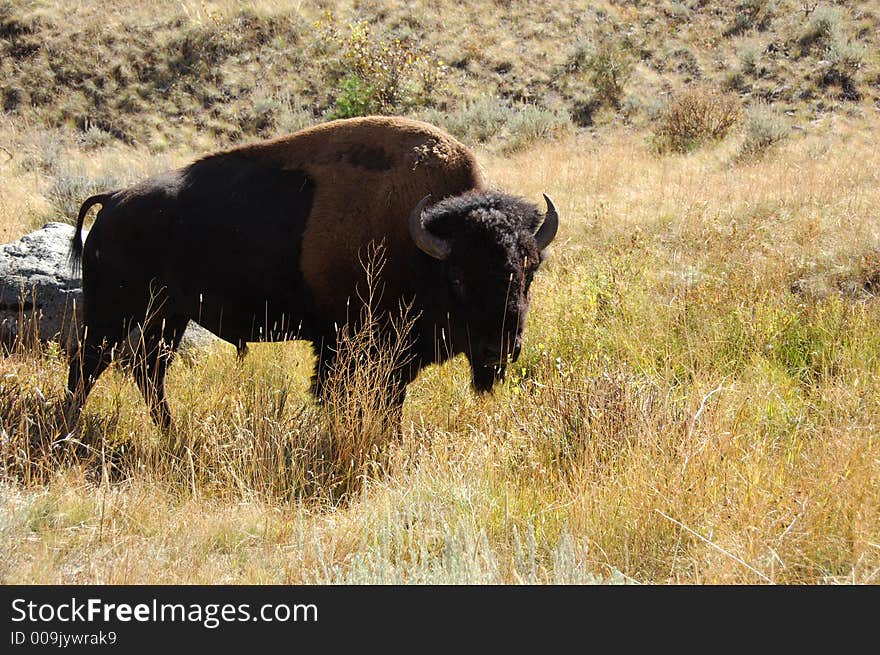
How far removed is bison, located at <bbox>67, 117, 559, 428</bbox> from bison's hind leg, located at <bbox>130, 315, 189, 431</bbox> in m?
0.03

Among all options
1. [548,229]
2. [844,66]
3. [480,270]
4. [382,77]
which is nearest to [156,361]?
[480,270]

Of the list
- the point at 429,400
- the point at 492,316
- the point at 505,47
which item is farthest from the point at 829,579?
the point at 505,47

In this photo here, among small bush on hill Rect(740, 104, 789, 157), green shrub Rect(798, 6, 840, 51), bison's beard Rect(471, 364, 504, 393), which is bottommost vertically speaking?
bison's beard Rect(471, 364, 504, 393)

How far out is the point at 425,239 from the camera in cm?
475

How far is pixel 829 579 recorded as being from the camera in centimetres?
300

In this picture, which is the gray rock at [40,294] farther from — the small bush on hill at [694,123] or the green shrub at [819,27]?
the green shrub at [819,27]

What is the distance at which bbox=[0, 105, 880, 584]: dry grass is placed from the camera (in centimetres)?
328

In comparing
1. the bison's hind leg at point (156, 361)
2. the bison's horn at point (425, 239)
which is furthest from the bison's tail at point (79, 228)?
the bison's horn at point (425, 239)

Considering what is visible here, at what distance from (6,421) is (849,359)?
5618 millimetres

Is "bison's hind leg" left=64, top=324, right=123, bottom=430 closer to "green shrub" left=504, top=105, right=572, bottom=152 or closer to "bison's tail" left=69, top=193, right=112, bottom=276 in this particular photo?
"bison's tail" left=69, top=193, right=112, bottom=276

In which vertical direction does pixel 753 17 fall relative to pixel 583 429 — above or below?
above

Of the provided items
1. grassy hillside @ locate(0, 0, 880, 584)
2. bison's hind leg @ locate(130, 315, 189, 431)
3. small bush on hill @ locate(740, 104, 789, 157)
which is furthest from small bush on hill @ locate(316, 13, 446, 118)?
bison's hind leg @ locate(130, 315, 189, 431)

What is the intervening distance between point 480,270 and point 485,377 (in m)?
0.71

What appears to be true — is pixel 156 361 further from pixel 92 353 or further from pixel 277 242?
pixel 277 242
